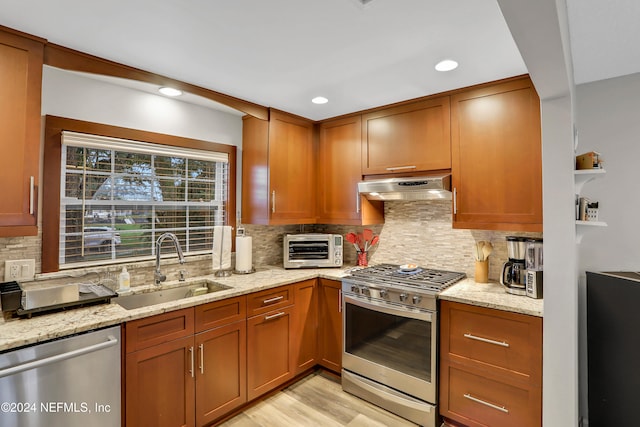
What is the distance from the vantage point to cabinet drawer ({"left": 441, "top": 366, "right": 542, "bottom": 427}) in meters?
1.87

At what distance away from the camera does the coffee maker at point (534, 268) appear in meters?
2.02

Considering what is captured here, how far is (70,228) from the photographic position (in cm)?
217

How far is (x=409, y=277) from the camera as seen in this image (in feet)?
8.20

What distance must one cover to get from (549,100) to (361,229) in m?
1.97

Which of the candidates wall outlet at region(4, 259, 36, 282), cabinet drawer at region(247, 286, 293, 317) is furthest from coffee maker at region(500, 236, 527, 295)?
wall outlet at region(4, 259, 36, 282)

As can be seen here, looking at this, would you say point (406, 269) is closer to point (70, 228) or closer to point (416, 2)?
point (416, 2)

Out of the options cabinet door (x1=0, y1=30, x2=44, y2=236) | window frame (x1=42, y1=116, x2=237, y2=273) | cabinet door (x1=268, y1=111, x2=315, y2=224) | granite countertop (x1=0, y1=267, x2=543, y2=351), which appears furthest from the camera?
cabinet door (x1=268, y1=111, x2=315, y2=224)

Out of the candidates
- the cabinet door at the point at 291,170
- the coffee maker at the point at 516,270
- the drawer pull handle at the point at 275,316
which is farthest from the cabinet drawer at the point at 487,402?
the cabinet door at the point at 291,170

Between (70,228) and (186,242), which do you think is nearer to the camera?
(70,228)

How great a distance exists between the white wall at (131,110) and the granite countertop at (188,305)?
33.6 inches

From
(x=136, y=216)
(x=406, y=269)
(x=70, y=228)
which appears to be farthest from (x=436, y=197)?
(x=70, y=228)

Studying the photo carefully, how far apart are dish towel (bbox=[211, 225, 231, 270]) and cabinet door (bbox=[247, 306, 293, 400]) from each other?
598mm

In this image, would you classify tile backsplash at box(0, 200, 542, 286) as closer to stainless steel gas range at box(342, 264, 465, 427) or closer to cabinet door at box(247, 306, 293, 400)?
stainless steel gas range at box(342, 264, 465, 427)

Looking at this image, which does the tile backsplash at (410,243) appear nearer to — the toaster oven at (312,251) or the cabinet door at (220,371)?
the toaster oven at (312,251)
